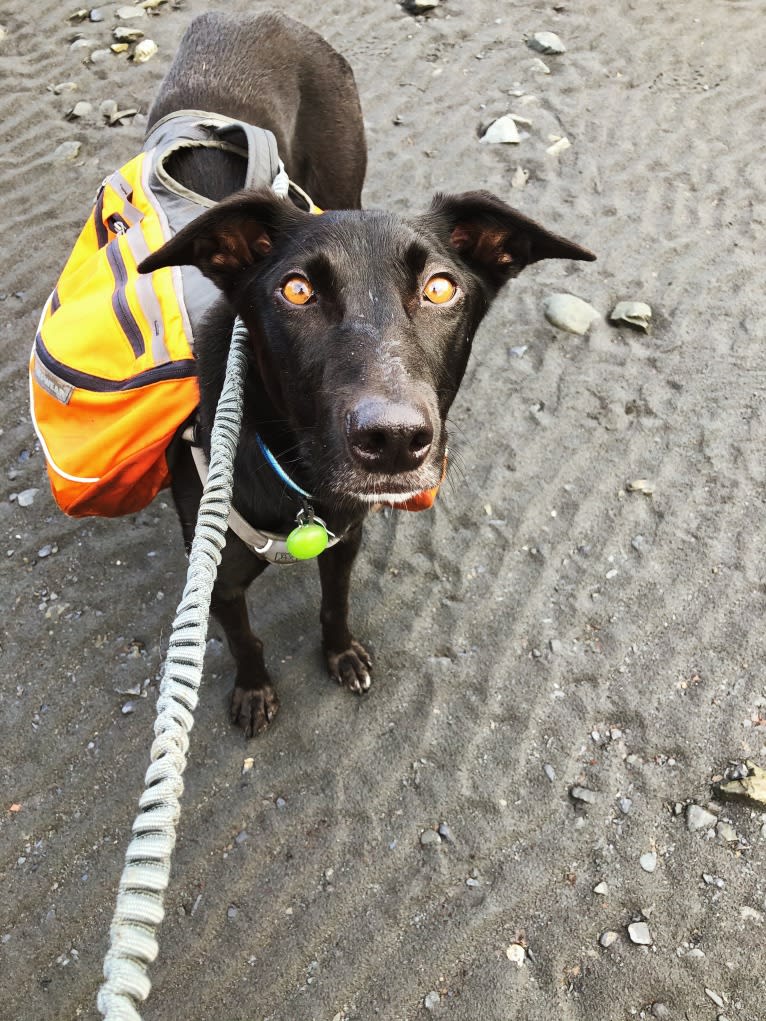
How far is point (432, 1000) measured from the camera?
2.18m

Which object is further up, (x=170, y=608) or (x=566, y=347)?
(x=566, y=347)

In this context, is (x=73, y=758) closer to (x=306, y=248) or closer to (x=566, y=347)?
(x=306, y=248)

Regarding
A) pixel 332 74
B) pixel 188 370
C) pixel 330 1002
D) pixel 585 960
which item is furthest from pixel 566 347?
pixel 330 1002

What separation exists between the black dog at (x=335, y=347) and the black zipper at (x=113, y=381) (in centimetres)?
14

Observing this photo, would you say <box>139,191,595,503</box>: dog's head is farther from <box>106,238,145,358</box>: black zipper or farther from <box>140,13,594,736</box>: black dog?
<box>106,238,145,358</box>: black zipper

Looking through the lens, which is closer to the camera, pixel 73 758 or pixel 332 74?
pixel 73 758

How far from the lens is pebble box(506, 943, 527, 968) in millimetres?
2230

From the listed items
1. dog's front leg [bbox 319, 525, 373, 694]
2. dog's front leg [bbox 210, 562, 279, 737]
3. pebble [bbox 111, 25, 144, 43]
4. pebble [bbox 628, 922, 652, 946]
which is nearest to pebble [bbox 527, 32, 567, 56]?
pebble [bbox 111, 25, 144, 43]

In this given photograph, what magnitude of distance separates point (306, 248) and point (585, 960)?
221cm

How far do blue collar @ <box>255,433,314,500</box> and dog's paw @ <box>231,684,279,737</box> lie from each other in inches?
37.6

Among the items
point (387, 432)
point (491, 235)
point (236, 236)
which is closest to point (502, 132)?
point (491, 235)

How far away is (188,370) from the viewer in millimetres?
2459

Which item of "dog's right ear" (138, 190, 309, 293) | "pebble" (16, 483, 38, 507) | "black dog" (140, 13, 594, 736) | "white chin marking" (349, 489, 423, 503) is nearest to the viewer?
"black dog" (140, 13, 594, 736)

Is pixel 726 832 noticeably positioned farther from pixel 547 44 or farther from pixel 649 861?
pixel 547 44
